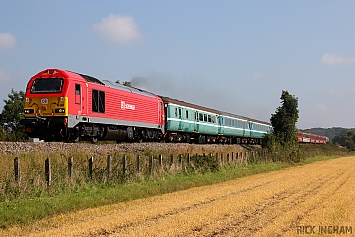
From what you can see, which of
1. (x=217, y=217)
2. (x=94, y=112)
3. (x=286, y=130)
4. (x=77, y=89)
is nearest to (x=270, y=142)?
(x=286, y=130)

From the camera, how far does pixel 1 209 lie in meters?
11.6

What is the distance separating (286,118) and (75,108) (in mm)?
33111

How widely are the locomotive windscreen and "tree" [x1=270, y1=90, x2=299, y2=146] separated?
30988 mm

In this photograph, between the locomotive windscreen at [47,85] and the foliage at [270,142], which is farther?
the foliage at [270,142]

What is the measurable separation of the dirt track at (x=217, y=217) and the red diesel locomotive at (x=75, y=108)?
416 inches

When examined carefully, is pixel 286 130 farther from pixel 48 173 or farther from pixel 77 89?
pixel 48 173

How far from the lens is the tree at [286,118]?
5046 centimetres

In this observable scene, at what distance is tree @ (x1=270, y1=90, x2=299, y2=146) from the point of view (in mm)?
50463

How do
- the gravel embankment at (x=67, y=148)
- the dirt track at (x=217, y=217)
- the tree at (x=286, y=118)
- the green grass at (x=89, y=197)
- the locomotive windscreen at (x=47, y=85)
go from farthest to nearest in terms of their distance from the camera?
the tree at (x=286, y=118)
the locomotive windscreen at (x=47, y=85)
the gravel embankment at (x=67, y=148)
the green grass at (x=89, y=197)
the dirt track at (x=217, y=217)

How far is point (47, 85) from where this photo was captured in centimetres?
2439

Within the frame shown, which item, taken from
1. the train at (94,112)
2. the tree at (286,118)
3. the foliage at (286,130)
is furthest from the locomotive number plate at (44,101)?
the tree at (286,118)

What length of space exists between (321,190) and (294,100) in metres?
37.8

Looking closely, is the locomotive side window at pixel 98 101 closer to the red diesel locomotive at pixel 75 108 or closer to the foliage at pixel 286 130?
the red diesel locomotive at pixel 75 108

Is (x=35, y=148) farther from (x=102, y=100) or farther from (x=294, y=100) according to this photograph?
(x=294, y=100)
